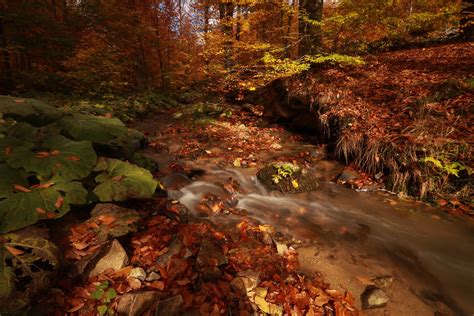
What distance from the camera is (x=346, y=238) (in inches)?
153

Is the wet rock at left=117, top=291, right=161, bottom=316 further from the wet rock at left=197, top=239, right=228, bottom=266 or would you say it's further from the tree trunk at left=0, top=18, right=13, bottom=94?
the tree trunk at left=0, top=18, right=13, bottom=94

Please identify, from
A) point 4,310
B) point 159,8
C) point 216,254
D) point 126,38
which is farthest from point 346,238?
point 159,8

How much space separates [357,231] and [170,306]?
10.1ft

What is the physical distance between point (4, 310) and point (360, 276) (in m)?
3.34

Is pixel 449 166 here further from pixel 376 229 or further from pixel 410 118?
pixel 376 229

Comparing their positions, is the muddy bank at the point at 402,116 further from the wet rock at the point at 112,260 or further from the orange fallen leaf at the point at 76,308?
the orange fallen leaf at the point at 76,308

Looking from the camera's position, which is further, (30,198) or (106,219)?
(106,219)

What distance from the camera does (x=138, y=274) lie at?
2.57 meters

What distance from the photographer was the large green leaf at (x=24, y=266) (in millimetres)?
1866

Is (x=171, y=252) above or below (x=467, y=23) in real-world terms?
below

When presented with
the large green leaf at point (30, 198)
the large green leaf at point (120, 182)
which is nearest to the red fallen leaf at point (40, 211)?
the large green leaf at point (30, 198)

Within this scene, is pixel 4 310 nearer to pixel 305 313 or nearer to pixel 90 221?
pixel 90 221

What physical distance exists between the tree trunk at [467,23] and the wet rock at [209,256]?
10177 mm

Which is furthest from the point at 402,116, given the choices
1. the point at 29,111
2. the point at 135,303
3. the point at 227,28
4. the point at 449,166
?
the point at 227,28
